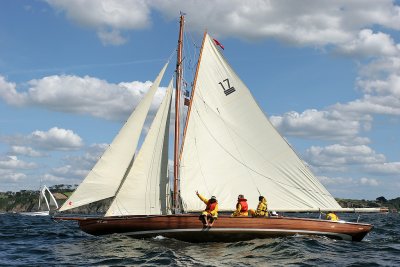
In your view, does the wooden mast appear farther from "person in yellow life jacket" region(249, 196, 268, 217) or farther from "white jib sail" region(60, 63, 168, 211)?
"person in yellow life jacket" region(249, 196, 268, 217)

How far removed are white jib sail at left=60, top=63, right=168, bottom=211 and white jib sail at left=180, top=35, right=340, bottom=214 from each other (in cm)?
304

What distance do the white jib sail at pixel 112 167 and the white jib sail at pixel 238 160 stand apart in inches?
120

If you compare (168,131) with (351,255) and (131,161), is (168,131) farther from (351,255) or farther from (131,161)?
(351,255)

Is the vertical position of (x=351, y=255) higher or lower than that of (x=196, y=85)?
lower

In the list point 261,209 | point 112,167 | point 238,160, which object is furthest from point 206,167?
point 112,167

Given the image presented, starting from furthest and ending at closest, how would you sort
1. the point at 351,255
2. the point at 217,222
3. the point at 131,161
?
the point at 131,161 → the point at 217,222 → the point at 351,255

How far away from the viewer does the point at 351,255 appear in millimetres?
25844

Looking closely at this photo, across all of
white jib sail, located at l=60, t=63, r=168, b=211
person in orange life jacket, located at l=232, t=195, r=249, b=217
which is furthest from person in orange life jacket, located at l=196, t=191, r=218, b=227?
white jib sail, located at l=60, t=63, r=168, b=211

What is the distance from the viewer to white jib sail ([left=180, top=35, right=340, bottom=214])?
3108cm

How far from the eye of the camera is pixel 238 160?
31.6m

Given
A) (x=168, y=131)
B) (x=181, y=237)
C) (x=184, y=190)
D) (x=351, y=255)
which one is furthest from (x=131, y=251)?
(x=351, y=255)

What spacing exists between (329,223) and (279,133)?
5784mm

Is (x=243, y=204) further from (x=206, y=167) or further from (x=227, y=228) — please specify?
(x=206, y=167)

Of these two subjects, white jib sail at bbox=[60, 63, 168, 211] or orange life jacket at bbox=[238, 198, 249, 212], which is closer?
orange life jacket at bbox=[238, 198, 249, 212]
